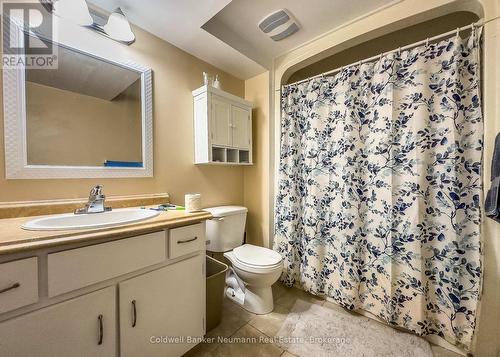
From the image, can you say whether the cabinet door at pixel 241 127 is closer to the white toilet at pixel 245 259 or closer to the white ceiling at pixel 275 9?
the white ceiling at pixel 275 9

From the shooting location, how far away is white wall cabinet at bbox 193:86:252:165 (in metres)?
1.68

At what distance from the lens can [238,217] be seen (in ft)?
6.18

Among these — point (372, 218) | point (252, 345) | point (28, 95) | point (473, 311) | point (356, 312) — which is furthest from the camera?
point (356, 312)

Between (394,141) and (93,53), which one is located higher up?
(93,53)

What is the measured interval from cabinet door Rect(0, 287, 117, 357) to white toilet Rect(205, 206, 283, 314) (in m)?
0.88

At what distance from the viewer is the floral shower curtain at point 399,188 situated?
3.88 ft

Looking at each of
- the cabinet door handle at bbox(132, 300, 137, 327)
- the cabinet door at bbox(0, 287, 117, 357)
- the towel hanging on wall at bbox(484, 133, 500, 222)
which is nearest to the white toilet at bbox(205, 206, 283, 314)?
the cabinet door handle at bbox(132, 300, 137, 327)

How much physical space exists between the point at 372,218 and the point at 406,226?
20 centimetres

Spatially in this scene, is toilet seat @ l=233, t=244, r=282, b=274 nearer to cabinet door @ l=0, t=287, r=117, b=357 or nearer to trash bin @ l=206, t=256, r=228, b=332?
trash bin @ l=206, t=256, r=228, b=332

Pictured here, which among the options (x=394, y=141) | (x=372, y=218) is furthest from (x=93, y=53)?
(x=372, y=218)

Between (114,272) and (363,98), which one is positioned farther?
(363,98)

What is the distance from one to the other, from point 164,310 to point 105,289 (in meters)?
0.32

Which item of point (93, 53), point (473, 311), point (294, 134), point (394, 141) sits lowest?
point (473, 311)

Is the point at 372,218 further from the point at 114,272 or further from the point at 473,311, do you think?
the point at 114,272
